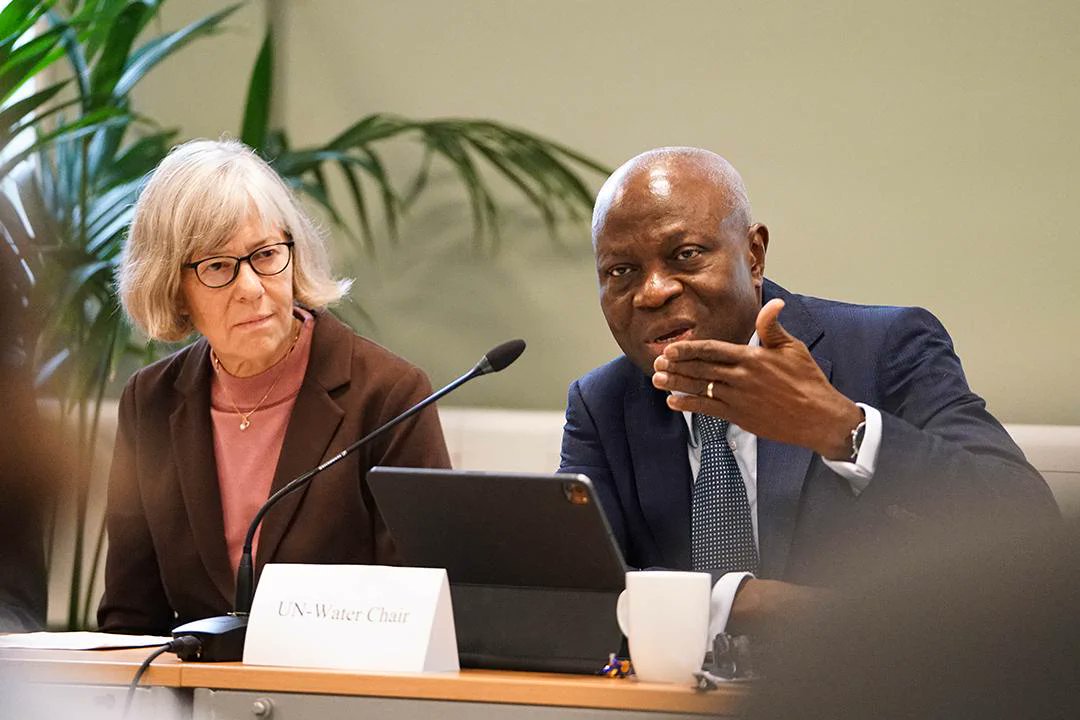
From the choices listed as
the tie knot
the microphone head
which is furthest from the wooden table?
→ the tie knot

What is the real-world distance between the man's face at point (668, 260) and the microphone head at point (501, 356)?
13.2 inches

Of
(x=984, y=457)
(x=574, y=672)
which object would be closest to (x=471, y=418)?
(x=984, y=457)

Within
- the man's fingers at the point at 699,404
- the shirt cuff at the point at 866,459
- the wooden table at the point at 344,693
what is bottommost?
the wooden table at the point at 344,693

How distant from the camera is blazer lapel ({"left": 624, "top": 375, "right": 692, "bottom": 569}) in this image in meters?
1.99

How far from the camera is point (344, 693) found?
131cm

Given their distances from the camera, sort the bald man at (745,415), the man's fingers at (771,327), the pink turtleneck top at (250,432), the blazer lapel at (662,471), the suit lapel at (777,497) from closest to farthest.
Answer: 1. the man's fingers at (771,327)
2. the bald man at (745,415)
3. the suit lapel at (777,497)
4. the blazer lapel at (662,471)
5. the pink turtleneck top at (250,432)

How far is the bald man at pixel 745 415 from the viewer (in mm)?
1729

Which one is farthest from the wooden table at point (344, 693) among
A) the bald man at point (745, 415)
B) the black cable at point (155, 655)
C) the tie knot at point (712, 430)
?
the tie knot at point (712, 430)

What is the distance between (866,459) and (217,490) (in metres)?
1.09

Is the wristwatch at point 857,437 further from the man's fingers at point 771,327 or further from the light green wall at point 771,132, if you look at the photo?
the light green wall at point 771,132

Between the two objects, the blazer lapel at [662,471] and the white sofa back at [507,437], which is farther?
the white sofa back at [507,437]

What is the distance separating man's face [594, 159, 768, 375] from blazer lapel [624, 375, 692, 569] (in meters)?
0.09

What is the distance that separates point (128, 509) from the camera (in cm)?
228

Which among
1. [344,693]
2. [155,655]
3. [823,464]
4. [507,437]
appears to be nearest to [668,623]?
[344,693]
